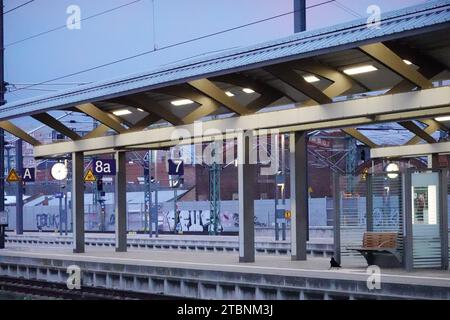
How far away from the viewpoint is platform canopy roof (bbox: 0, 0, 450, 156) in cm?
1518

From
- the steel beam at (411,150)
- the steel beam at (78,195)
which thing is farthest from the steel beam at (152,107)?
the steel beam at (411,150)

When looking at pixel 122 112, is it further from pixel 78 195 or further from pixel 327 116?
pixel 327 116

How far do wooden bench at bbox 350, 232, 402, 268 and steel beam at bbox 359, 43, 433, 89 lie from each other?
11.0 feet

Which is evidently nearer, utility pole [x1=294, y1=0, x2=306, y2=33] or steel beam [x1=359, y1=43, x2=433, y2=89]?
steel beam [x1=359, y1=43, x2=433, y2=89]

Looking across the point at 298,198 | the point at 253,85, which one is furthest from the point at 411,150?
the point at 253,85

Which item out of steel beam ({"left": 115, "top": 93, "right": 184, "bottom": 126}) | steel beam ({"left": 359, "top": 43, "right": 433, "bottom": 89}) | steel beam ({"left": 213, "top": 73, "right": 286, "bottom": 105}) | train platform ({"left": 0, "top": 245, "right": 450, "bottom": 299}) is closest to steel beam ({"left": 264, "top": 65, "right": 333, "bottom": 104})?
steel beam ({"left": 213, "top": 73, "right": 286, "bottom": 105})

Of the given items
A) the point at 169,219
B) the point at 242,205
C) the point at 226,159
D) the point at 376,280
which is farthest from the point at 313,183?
the point at 376,280

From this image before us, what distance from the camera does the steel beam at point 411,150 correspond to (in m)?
21.5

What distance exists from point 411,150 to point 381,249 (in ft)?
16.8

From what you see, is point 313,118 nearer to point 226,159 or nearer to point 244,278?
point 244,278

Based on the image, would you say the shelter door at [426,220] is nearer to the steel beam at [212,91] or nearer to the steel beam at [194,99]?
the steel beam at [212,91]

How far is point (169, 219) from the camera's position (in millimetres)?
56625

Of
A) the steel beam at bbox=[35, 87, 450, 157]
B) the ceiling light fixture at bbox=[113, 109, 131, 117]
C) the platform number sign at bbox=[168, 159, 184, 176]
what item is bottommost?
the platform number sign at bbox=[168, 159, 184, 176]

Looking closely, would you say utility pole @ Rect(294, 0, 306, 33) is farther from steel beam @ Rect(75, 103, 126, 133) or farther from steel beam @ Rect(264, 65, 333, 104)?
steel beam @ Rect(264, 65, 333, 104)
